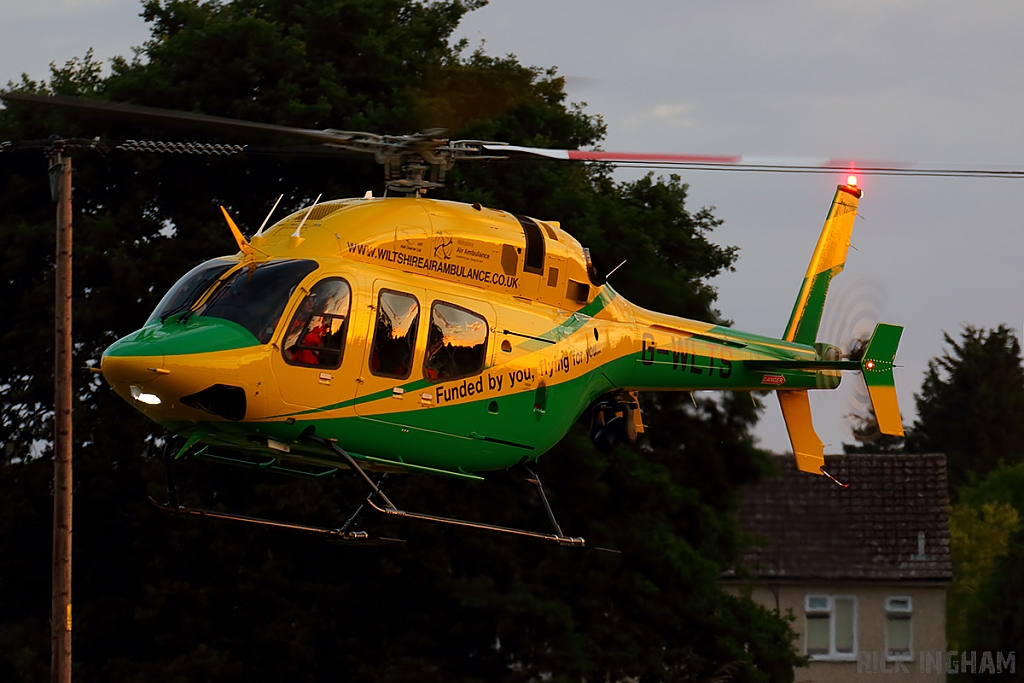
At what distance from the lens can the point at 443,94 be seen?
53.3ft

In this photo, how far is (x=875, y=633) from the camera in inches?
1478

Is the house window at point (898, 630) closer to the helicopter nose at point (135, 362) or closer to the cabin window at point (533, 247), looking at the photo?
the cabin window at point (533, 247)

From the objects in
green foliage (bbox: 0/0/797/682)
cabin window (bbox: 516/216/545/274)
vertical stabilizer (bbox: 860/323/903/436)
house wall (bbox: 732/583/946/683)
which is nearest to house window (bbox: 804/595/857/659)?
house wall (bbox: 732/583/946/683)

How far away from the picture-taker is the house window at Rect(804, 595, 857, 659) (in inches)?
1474

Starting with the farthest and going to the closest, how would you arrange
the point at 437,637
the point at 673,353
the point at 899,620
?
the point at 899,620, the point at 437,637, the point at 673,353

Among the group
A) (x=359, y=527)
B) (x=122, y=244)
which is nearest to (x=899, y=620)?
(x=359, y=527)

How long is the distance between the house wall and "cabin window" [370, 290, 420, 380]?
76.5ft

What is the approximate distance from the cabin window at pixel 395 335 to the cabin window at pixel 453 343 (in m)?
0.20

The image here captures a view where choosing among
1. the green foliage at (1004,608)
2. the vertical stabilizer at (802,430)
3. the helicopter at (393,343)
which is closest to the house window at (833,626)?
the green foliage at (1004,608)

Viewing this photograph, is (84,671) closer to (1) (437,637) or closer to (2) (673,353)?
(1) (437,637)

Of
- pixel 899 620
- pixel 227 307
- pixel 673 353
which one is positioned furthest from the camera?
pixel 899 620

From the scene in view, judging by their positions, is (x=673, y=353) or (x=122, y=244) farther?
(x=122, y=244)

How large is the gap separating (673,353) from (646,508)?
8.52 meters

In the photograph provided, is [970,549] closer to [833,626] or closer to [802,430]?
[833,626]
